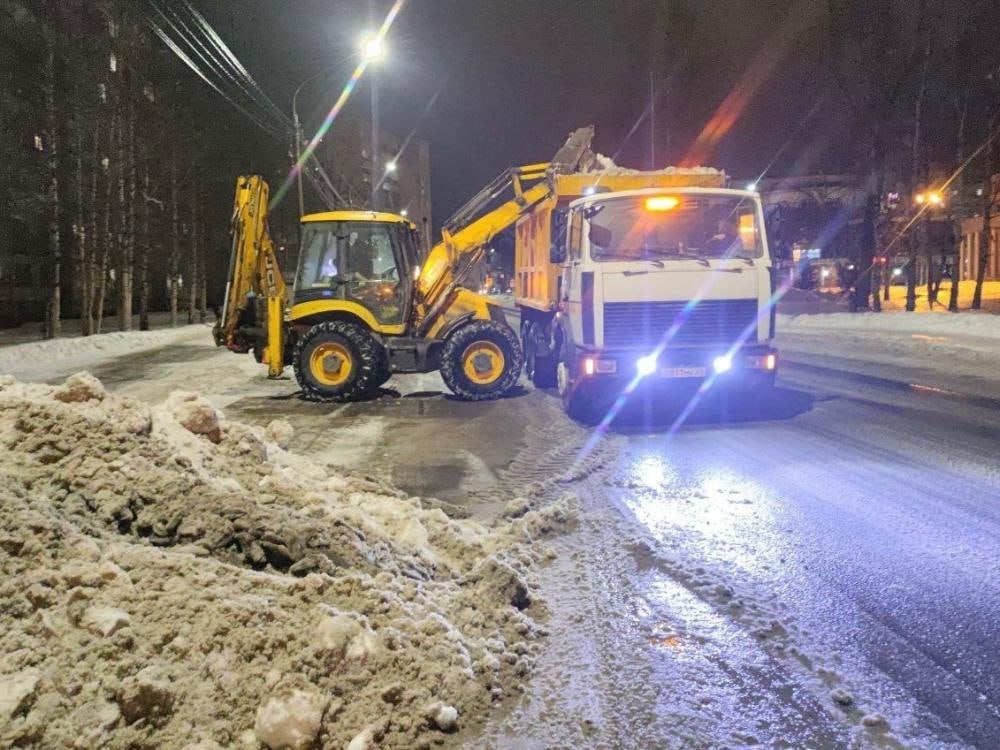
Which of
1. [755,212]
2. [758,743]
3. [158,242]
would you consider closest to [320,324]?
[755,212]

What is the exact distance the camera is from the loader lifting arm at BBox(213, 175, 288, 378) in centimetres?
1334

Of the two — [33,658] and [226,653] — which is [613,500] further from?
[33,658]

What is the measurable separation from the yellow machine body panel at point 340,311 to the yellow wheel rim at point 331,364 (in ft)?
1.73

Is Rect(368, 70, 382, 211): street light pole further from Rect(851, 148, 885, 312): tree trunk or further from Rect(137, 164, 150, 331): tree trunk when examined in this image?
Rect(851, 148, 885, 312): tree trunk

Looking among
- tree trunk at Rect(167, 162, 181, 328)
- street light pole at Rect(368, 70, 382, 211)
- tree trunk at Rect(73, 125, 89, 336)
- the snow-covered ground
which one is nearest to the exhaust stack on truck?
the snow-covered ground

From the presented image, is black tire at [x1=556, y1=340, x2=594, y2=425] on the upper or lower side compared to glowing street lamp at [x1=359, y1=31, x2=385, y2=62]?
lower

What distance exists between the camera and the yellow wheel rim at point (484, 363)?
507 inches

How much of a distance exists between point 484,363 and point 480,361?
0.07 meters

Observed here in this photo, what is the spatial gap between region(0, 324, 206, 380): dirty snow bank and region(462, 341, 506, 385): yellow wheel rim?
977 cm

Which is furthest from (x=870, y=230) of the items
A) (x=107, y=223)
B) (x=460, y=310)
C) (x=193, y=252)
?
(x=193, y=252)

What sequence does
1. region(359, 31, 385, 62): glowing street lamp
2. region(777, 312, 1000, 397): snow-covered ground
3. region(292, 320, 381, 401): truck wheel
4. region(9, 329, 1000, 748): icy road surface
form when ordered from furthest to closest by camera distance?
region(359, 31, 385, 62): glowing street lamp, region(777, 312, 1000, 397): snow-covered ground, region(292, 320, 381, 401): truck wheel, region(9, 329, 1000, 748): icy road surface

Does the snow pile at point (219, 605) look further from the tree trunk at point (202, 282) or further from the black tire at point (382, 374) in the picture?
the tree trunk at point (202, 282)

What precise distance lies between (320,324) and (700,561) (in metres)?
8.91

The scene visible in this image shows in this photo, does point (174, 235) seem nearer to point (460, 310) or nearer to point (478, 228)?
point (478, 228)
